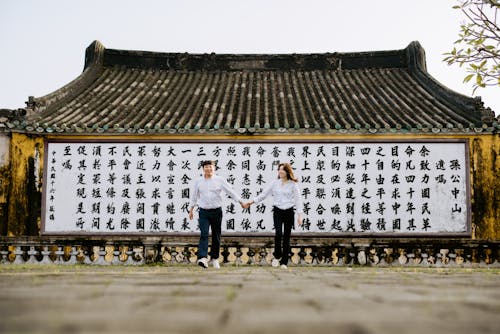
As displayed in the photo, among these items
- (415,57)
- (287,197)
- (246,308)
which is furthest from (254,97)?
(246,308)

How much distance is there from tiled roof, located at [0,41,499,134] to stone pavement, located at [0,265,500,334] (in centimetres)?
590

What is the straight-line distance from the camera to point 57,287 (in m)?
3.33

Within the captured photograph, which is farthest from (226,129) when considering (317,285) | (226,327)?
(226,327)

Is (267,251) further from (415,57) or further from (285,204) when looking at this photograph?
(415,57)

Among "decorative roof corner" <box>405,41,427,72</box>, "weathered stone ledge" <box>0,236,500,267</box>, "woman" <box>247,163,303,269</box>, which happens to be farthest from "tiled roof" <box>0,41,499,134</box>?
"woman" <box>247,163,303,269</box>

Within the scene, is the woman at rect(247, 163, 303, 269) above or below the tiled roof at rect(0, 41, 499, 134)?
below

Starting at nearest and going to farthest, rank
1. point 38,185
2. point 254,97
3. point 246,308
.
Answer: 1. point 246,308
2. point 38,185
3. point 254,97

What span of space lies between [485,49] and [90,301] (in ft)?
12.7

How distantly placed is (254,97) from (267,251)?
4.03 meters

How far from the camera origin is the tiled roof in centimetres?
926

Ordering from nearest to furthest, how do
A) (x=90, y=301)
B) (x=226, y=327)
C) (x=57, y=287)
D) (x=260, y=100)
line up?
(x=226, y=327) < (x=90, y=301) < (x=57, y=287) < (x=260, y=100)

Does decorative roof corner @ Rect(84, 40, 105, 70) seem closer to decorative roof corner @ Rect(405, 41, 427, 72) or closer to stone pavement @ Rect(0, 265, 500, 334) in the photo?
decorative roof corner @ Rect(405, 41, 427, 72)

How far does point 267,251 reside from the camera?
8305 mm

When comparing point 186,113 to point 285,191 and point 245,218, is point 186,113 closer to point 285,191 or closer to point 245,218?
point 245,218
